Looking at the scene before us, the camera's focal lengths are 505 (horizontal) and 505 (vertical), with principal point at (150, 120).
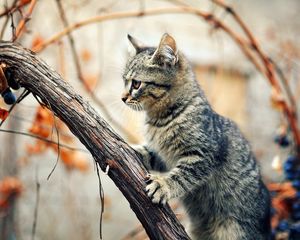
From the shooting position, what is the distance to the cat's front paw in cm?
223

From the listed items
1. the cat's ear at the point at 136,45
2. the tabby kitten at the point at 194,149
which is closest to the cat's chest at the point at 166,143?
the tabby kitten at the point at 194,149

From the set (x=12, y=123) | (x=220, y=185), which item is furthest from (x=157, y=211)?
(x=12, y=123)

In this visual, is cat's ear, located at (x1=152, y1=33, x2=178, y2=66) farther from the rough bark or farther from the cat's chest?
the rough bark

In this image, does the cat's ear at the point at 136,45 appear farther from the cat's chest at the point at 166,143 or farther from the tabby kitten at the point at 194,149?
the cat's chest at the point at 166,143

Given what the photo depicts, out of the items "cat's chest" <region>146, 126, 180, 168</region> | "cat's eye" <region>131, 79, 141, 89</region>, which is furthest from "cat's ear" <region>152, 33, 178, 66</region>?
"cat's chest" <region>146, 126, 180, 168</region>

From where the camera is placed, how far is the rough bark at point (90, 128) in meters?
2.13

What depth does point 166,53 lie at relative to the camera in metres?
2.66

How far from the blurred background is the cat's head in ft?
4.69

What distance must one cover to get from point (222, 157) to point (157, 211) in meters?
0.71

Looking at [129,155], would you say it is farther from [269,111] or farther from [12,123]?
[269,111]

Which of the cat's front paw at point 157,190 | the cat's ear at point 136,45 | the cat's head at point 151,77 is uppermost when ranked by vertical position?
the cat's ear at point 136,45

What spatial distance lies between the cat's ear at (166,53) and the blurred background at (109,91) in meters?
1.50

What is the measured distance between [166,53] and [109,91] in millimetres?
2585

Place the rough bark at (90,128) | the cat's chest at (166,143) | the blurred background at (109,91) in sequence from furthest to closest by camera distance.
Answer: the blurred background at (109,91)
the cat's chest at (166,143)
the rough bark at (90,128)
